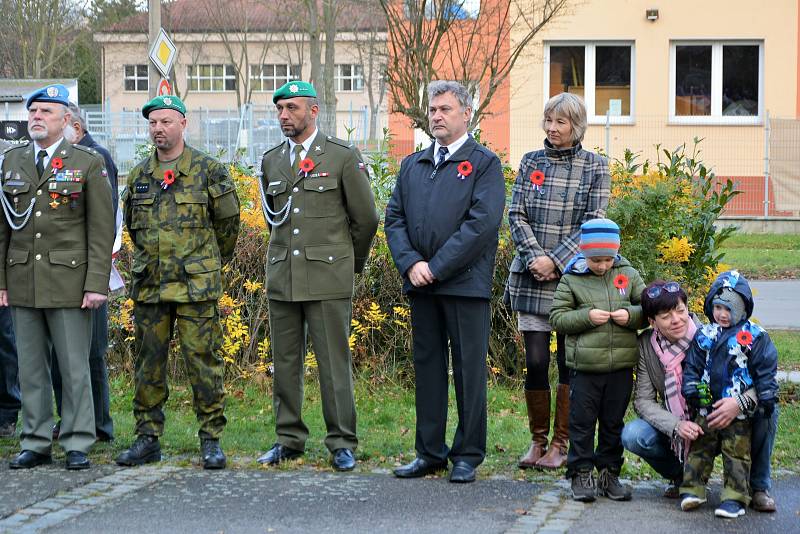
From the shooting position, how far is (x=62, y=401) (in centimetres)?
671

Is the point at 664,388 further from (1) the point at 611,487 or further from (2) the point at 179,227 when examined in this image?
(2) the point at 179,227

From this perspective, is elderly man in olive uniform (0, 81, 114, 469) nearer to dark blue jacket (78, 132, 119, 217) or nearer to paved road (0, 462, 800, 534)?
paved road (0, 462, 800, 534)

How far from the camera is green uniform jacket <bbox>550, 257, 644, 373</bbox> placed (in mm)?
5801

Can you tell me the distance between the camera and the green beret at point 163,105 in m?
6.55

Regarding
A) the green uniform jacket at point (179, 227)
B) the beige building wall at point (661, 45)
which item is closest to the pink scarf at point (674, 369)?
the green uniform jacket at point (179, 227)

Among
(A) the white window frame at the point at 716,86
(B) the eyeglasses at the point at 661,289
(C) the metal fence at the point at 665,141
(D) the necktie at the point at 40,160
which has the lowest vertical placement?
(B) the eyeglasses at the point at 661,289

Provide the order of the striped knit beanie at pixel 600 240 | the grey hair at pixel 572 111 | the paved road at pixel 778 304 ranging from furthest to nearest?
1. the paved road at pixel 778 304
2. the grey hair at pixel 572 111
3. the striped knit beanie at pixel 600 240

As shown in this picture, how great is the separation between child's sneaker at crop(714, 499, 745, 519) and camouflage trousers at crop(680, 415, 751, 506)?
0.02 m

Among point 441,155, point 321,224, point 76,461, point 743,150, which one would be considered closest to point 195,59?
point 743,150

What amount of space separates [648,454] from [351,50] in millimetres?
61346

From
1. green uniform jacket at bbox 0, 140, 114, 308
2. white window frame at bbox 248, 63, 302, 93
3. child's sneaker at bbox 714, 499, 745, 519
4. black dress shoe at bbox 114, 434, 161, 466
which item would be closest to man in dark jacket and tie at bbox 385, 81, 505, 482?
child's sneaker at bbox 714, 499, 745, 519

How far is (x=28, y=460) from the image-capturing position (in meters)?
6.53

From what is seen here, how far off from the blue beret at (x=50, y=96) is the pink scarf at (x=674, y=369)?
3687mm

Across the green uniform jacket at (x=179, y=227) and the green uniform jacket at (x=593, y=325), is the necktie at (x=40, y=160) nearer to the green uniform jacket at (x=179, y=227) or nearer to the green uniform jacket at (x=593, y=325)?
the green uniform jacket at (x=179, y=227)
